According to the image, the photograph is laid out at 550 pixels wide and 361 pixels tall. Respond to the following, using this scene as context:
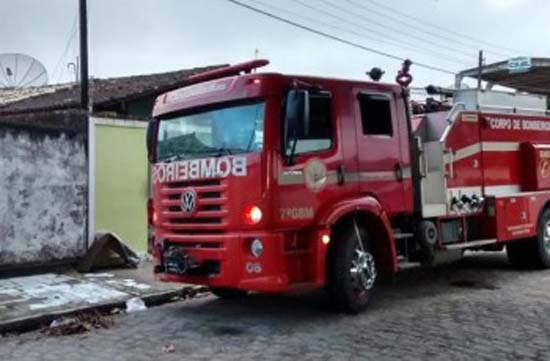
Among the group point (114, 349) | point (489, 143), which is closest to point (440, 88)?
point (489, 143)

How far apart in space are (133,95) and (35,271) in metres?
6.46

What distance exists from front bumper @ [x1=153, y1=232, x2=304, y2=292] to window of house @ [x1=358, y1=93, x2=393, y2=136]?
1.83 m

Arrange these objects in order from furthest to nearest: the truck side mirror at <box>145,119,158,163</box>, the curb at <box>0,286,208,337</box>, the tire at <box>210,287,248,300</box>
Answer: the tire at <box>210,287,248,300</box>, the truck side mirror at <box>145,119,158,163</box>, the curb at <box>0,286,208,337</box>

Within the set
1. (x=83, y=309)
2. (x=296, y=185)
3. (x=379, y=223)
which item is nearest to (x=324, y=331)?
(x=296, y=185)

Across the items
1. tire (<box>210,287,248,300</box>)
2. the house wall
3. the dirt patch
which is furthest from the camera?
the house wall

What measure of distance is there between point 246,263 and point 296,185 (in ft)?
3.31

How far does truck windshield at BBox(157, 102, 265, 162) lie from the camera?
25.5 ft

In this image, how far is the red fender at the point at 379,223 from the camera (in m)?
8.20

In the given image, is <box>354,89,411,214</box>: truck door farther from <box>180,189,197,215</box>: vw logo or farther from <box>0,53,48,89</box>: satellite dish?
<box>0,53,48,89</box>: satellite dish

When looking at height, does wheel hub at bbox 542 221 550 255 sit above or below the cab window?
below

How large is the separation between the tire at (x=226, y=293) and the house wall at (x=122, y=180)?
3.49m

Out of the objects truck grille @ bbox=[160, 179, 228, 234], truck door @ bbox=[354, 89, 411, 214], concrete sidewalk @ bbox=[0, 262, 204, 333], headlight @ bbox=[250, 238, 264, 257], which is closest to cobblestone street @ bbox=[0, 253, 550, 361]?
concrete sidewalk @ bbox=[0, 262, 204, 333]

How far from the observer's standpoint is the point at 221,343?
7184 mm

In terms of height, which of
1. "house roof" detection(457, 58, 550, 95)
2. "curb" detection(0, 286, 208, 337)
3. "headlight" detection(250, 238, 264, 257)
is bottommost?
"curb" detection(0, 286, 208, 337)
